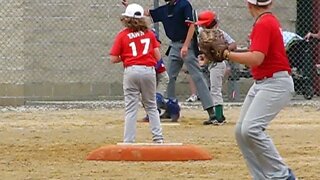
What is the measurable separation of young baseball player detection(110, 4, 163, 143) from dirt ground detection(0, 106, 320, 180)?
2.52 ft

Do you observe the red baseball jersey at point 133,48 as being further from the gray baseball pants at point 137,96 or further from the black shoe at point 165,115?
the black shoe at point 165,115

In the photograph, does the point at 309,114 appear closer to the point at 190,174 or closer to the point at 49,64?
the point at 49,64

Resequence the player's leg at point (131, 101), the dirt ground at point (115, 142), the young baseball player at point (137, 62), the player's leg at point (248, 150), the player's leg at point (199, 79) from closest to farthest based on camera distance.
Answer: the player's leg at point (248, 150) < the dirt ground at point (115, 142) < the player's leg at point (131, 101) < the young baseball player at point (137, 62) < the player's leg at point (199, 79)

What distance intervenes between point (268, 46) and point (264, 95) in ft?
1.42

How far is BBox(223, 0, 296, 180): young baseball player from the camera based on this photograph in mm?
8523

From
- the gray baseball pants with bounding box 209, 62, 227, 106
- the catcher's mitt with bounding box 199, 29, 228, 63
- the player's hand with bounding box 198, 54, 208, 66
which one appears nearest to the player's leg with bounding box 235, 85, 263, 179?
the catcher's mitt with bounding box 199, 29, 228, 63

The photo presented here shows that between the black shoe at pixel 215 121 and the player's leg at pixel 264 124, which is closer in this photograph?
the player's leg at pixel 264 124

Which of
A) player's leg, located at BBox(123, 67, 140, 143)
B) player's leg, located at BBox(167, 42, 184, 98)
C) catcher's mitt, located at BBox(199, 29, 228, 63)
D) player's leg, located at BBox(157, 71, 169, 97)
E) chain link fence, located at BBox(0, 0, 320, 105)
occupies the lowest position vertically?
chain link fence, located at BBox(0, 0, 320, 105)

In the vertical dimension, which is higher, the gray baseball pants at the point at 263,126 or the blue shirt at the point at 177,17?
the gray baseball pants at the point at 263,126

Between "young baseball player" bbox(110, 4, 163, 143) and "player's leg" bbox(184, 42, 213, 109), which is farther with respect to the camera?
"player's leg" bbox(184, 42, 213, 109)

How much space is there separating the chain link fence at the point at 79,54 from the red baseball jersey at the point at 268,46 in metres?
11.4

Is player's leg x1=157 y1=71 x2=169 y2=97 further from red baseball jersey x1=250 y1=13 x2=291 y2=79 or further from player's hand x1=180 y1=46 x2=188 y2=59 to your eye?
red baseball jersey x1=250 y1=13 x2=291 y2=79

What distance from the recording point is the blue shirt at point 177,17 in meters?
15.4

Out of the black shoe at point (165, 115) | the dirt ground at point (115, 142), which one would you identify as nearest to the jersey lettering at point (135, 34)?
the dirt ground at point (115, 142)
